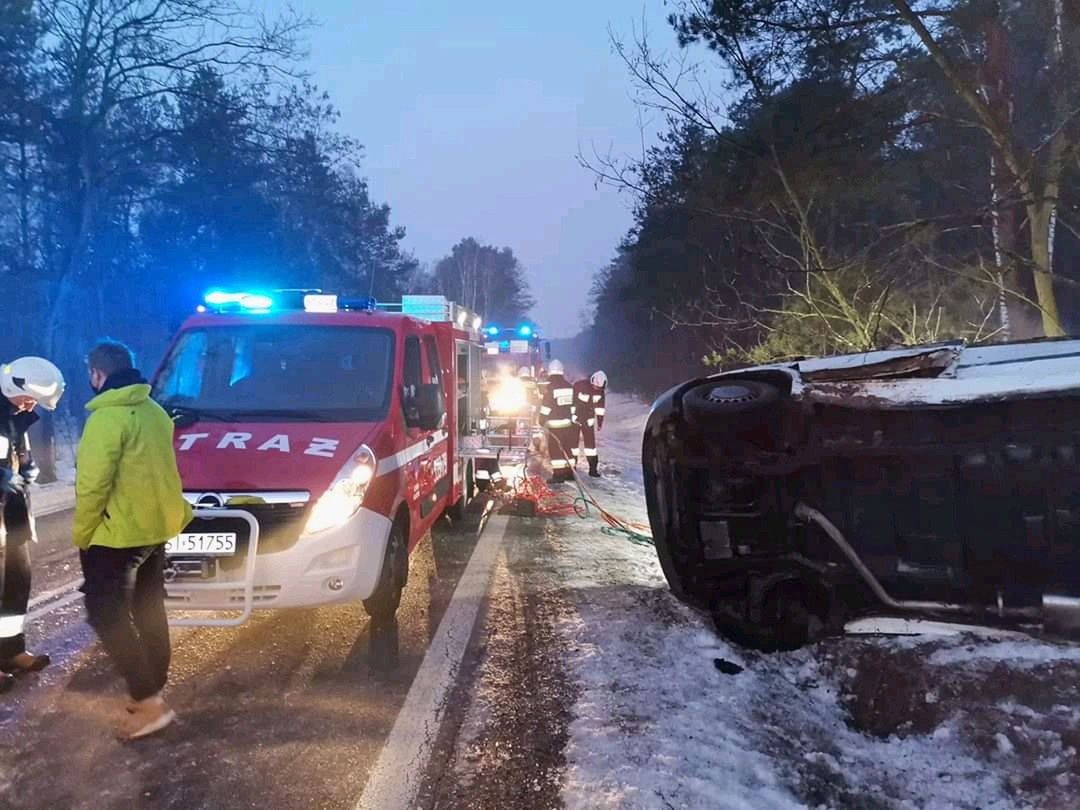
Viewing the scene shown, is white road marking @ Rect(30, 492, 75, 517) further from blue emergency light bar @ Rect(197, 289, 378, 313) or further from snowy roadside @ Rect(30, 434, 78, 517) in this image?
blue emergency light bar @ Rect(197, 289, 378, 313)

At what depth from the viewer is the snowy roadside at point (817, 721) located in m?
3.18

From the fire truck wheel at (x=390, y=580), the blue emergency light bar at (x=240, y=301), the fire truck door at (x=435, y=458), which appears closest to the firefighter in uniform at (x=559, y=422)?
the fire truck door at (x=435, y=458)

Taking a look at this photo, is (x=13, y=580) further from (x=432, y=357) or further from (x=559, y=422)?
(x=559, y=422)

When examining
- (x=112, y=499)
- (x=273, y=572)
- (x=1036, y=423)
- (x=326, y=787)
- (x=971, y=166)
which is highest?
(x=971, y=166)

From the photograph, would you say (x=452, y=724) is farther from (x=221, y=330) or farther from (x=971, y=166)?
(x=971, y=166)

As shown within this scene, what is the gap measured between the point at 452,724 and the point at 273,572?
1292mm

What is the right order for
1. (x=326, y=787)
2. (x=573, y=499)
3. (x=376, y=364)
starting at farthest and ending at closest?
(x=573, y=499), (x=376, y=364), (x=326, y=787)

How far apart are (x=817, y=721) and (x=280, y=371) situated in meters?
3.95

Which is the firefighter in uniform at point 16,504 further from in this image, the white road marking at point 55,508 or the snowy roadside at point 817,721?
the white road marking at point 55,508

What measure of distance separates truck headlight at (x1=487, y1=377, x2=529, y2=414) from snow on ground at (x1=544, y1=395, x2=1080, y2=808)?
607 centimetres

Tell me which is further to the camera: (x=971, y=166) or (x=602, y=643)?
(x=971, y=166)

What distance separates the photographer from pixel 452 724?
3.88 metres

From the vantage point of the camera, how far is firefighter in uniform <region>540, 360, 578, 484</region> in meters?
12.2

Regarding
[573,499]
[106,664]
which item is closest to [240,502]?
[106,664]
